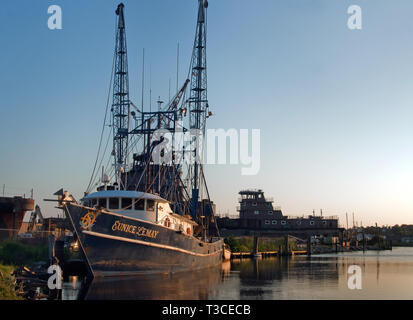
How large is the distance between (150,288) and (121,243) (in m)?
3.90

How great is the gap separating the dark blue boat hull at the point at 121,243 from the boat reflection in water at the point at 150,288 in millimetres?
731

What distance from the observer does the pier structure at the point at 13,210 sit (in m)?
46.4

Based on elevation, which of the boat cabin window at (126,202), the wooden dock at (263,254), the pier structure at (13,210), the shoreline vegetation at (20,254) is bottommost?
the wooden dock at (263,254)

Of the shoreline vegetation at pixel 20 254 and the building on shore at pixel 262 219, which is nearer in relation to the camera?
the shoreline vegetation at pixel 20 254

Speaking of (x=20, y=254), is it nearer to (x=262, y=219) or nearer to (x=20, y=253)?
(x=20, y=253)

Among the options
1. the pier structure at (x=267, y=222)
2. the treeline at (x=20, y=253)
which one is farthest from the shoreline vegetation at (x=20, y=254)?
the pier structure at (x=267, y=222)

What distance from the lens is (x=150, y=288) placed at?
27906mm

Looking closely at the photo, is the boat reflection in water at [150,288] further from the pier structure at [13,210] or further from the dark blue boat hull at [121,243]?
the pier structure at [13,210]

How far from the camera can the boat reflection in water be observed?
25094 millimetres

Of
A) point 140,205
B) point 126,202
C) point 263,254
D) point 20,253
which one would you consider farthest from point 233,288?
point 263,254

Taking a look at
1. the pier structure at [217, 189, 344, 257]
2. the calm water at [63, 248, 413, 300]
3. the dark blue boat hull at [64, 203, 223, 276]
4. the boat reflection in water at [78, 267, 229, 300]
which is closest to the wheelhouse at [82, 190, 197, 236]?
the dark blue boat hull at [64, 203, 223, 276]

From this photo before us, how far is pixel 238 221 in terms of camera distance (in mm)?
91250
